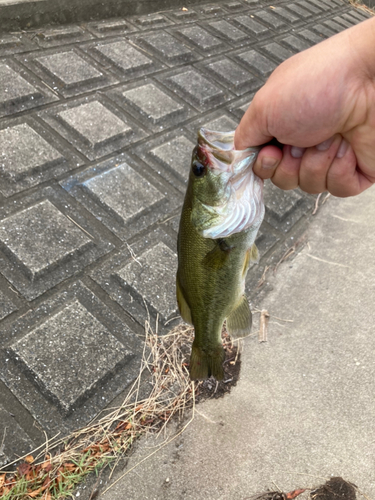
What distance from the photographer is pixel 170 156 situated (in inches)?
160

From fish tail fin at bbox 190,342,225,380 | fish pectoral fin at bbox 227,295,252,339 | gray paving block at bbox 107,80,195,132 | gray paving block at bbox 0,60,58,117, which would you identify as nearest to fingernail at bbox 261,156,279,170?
fish pectoral fin at bbox 227,295,252,339

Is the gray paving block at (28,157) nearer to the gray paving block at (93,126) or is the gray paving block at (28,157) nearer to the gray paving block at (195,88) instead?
the gray paving block at (93,126)

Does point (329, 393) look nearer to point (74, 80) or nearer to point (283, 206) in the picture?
point (283, 206)

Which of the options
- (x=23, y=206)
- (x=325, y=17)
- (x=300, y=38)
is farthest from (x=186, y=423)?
(x=325, y=17)

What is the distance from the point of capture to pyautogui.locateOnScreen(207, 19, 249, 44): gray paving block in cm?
596

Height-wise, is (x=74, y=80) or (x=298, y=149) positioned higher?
(x=298, y=149)

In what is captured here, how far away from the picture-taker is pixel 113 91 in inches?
175

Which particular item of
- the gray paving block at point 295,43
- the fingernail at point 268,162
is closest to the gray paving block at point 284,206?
the fingernail at point 268,162

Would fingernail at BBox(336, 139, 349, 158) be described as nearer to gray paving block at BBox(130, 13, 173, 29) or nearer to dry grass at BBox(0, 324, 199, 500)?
dry grass at BBox(0, 324, 199, 500)

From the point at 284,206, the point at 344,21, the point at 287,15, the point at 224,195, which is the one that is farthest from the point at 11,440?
the point at 344,21

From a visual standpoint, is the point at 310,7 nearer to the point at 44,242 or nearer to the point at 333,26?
the point at 333,26

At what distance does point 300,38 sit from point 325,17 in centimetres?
171

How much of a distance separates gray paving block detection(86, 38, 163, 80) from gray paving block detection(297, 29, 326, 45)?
2.93 metres

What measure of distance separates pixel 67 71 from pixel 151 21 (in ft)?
5.80
